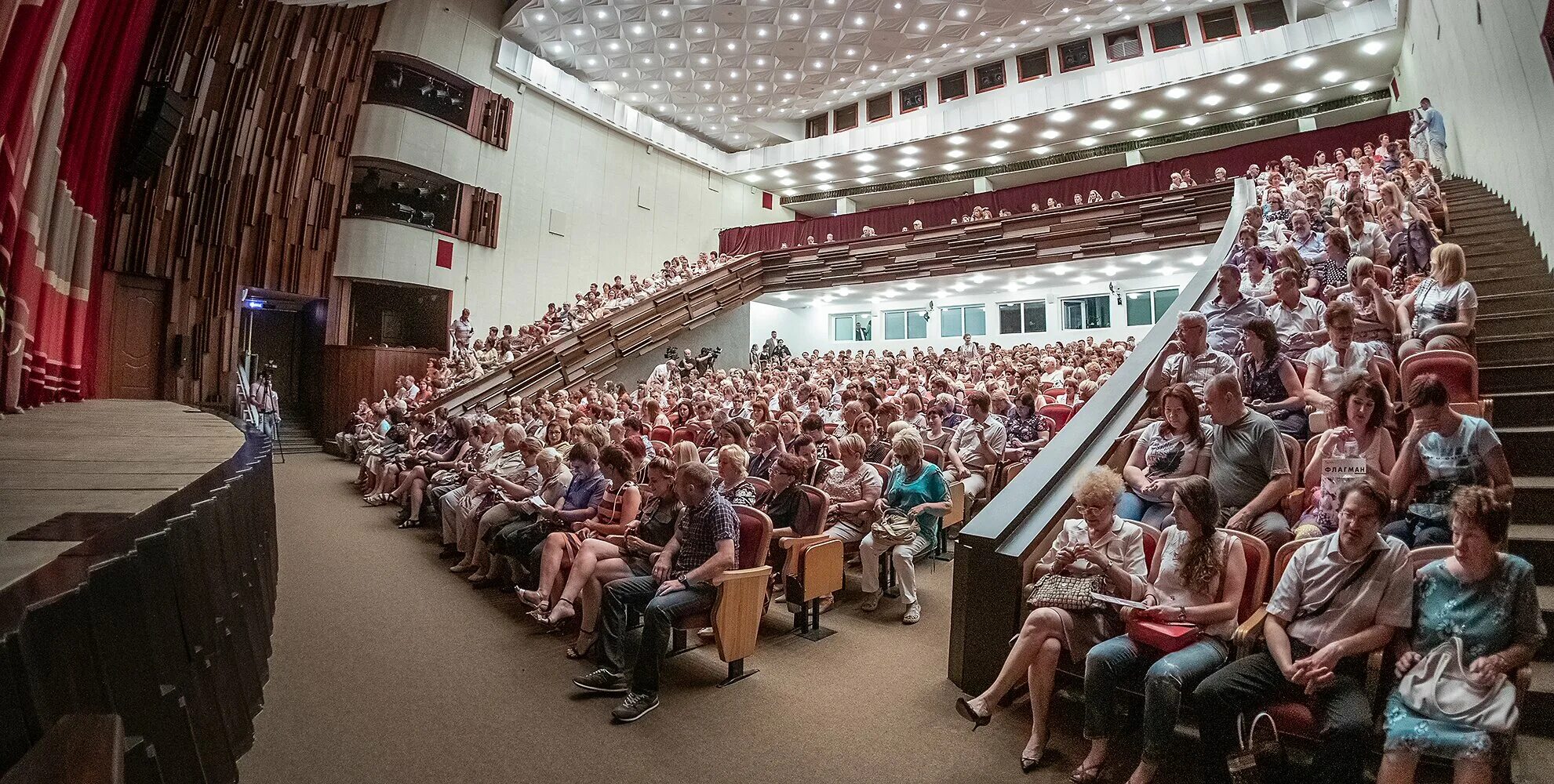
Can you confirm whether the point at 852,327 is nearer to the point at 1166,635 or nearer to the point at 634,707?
the point at 634,707

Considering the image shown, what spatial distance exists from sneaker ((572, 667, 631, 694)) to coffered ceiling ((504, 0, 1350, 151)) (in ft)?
48.6

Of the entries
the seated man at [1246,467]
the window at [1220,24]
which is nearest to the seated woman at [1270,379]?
the seated man at [1246,467]

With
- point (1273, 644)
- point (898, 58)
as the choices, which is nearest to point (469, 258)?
point (898, 58)

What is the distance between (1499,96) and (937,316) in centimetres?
1082

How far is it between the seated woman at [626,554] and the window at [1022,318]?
1348 cm

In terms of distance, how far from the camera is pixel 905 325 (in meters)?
17.1

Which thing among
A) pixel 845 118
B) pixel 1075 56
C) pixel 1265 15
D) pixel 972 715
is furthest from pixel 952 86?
pixel 972 715

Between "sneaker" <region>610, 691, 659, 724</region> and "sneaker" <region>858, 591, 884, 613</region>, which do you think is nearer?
"sneaker" <region>610, 691, 659, 724</region>

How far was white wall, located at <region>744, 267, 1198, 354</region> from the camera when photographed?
13.9 m

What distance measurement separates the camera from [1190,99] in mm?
15875

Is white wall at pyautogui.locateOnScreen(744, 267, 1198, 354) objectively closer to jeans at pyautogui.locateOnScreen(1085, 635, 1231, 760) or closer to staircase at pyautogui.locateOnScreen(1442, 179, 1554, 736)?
staircase at pyautogui.locateOnScreen(1442, 179, 1554, 736)

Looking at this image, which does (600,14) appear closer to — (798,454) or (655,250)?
(655,250)

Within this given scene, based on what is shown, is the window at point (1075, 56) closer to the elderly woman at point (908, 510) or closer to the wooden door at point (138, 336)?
the elderly woman at point (908, 510)

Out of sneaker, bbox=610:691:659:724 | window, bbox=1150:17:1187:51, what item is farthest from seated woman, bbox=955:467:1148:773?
window, bbox=1150:17:1187:51
